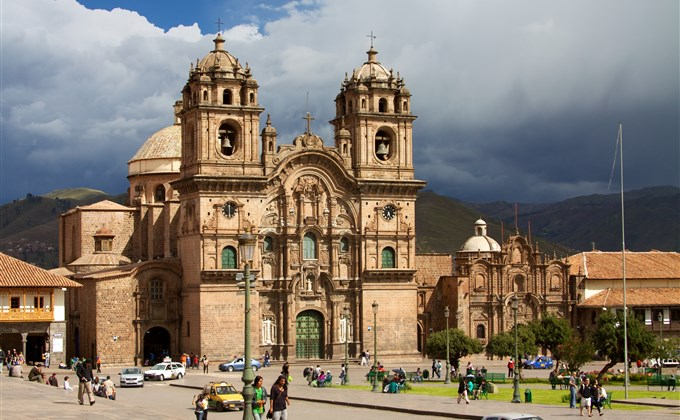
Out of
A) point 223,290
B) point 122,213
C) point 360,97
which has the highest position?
point 360,97

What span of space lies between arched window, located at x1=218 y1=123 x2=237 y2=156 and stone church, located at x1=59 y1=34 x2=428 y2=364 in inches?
3.3

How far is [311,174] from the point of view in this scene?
83.0m

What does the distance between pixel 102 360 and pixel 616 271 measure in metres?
38.9

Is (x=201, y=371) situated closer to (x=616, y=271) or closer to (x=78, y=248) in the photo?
(x=78, y=248)

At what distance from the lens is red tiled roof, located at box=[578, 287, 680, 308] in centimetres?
9344

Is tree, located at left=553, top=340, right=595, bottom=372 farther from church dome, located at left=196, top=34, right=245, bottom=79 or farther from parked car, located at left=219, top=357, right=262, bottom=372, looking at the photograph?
church dome, located at left=196, top=34, right=245, bottom=79

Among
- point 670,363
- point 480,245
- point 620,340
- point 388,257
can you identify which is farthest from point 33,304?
point 670,363

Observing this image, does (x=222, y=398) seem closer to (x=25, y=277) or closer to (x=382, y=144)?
(x=25, y=277)

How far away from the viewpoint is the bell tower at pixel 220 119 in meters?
80.1

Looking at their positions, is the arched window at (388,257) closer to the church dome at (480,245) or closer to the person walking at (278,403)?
the church dome at (480,245)

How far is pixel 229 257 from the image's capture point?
80.2m

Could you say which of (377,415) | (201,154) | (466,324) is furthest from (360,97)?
(377,415)

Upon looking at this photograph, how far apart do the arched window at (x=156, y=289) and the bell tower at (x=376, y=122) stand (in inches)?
A: 553

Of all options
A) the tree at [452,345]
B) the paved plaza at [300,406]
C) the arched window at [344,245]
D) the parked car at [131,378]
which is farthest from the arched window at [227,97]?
the paved plaza at [300,406]
